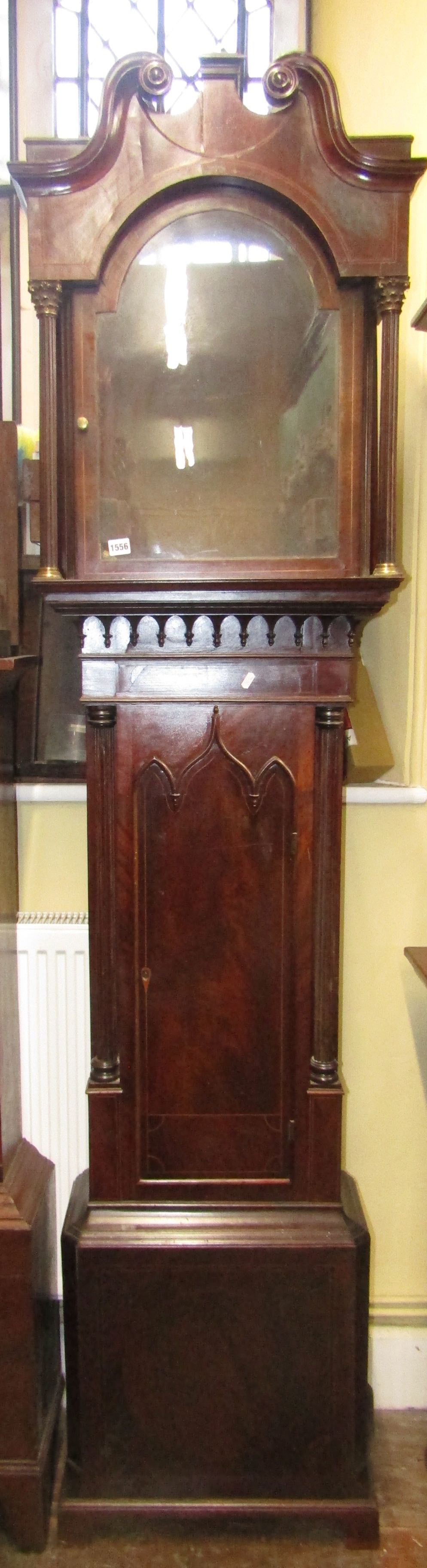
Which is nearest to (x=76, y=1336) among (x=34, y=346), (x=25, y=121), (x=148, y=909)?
(x=148, y=909)

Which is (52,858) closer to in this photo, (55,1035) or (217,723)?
(55,1035)

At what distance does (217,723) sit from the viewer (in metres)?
1.34

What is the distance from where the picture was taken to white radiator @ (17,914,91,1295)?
5.32 ft

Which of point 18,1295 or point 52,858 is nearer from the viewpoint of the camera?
point 18,1295

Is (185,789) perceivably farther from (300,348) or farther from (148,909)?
(300,348)

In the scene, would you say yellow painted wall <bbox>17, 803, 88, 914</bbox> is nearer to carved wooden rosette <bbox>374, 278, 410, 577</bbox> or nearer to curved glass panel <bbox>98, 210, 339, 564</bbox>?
curved glass panel <bbox>98, 210, 339, 564</bbox>

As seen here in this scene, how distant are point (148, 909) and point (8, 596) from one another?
58cm

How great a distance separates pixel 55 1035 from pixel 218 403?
1.05 meters

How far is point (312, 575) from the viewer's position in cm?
128

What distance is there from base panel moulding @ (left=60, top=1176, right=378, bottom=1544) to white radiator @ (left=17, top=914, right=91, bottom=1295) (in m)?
0.26

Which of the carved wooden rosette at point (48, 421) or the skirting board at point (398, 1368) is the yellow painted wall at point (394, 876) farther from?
the carved wooden rosette at point (48, 421)

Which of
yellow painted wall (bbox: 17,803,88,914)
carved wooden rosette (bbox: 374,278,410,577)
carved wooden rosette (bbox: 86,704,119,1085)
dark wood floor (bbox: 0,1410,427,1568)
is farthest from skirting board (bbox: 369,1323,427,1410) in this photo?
carved wooden rosette (bbox: 374,278,410,577)

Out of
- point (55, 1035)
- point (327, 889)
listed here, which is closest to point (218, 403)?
point (327, 889)

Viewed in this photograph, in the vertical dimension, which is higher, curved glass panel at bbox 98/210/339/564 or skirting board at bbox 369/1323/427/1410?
curved glass panel at bbox 98/210/339/564
